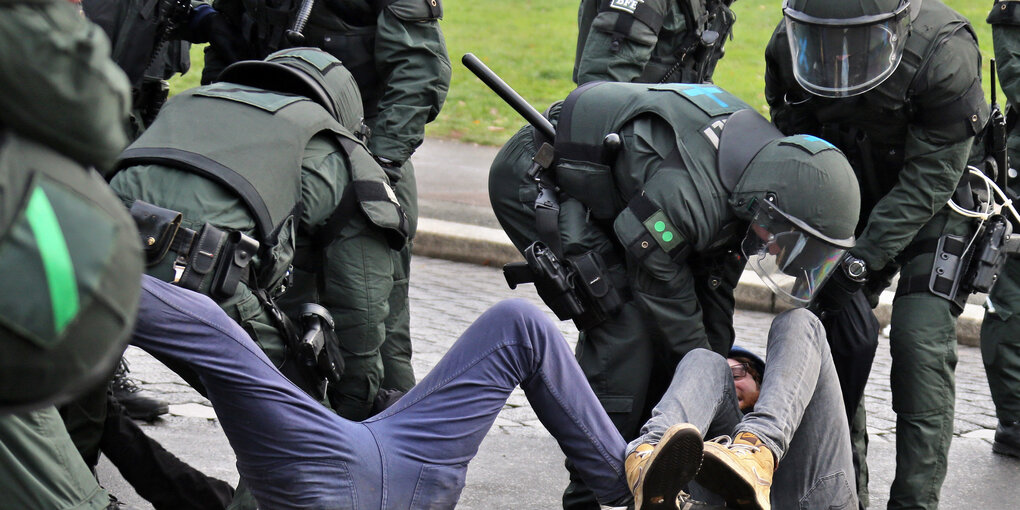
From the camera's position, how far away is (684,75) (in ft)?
19.7

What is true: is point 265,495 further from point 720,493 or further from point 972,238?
point 972,238

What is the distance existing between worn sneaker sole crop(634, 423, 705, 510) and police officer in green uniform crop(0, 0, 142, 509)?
1.66m

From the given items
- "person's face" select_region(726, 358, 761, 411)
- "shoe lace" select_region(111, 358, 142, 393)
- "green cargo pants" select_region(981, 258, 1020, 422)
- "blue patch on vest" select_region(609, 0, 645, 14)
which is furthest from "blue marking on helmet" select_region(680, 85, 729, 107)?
"shoe lace" select_region(111, 358, 142, 393)

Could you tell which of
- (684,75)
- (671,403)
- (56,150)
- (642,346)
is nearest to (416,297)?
(684,75)

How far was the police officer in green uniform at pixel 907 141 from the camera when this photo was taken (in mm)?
3965

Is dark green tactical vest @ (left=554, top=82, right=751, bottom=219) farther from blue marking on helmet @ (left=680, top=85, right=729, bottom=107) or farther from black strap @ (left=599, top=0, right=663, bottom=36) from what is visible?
black strap @ (left=599, top=0, right=663, bottom=36)

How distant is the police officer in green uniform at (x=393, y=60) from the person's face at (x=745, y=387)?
4.33 feet

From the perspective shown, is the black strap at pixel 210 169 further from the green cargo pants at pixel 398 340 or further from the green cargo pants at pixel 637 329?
the green cargo pants at pixel 398 340

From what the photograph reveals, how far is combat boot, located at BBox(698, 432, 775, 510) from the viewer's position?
3053mm

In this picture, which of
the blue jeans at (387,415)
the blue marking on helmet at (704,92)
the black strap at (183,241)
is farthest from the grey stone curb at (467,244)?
the black strap at (183,241)

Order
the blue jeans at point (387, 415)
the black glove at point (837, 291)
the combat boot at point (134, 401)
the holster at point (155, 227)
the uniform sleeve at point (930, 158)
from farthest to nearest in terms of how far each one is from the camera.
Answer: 1. the combat boot at point (134, 401)
2. the black glove at point (837, 291)
3. the uniform sleeve at point (930, 158)
4. the holster at point (155, 227)
5. the blue jeans at point (387, 415)

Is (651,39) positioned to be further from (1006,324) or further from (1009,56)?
(1006,324)

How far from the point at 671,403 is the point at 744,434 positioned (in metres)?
0.21

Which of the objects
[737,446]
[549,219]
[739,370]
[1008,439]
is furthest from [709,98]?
[1008,439]
